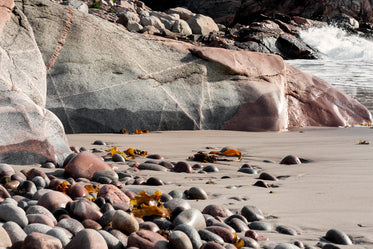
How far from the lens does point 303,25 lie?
28156mm

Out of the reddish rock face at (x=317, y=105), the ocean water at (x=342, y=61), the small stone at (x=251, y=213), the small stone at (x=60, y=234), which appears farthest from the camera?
the ocean water at (x=342, y=61)

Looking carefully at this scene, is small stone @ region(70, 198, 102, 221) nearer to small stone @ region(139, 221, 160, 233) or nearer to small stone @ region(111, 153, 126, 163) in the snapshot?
small stone @ region(139, 221, 160, 233)

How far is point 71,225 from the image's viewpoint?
1.87 m

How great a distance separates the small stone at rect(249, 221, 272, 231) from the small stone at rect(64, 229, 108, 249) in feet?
2.39

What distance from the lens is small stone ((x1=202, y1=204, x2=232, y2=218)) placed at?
2.20m

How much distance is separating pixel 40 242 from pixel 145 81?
4081 mm

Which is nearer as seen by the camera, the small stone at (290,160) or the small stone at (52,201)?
the small stone at (52,201)

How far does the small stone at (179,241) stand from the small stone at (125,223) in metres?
0.21

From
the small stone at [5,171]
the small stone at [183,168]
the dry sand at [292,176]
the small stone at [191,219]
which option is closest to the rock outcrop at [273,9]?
the dry sand at [292,176]

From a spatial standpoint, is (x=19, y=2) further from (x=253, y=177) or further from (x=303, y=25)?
(x=303, y=25)

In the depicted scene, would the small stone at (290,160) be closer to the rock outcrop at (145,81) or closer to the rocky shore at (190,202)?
the rocky shore at (190,202)

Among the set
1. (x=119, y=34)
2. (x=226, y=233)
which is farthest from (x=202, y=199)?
(x=119, y=34)

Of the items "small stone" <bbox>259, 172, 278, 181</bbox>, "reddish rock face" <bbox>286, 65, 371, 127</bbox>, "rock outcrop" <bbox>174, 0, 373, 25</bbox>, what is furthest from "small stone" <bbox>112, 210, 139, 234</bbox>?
"rock outcrop" <bbox>174, 0, 373, 25</bbox>

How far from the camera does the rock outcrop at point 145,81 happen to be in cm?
528
